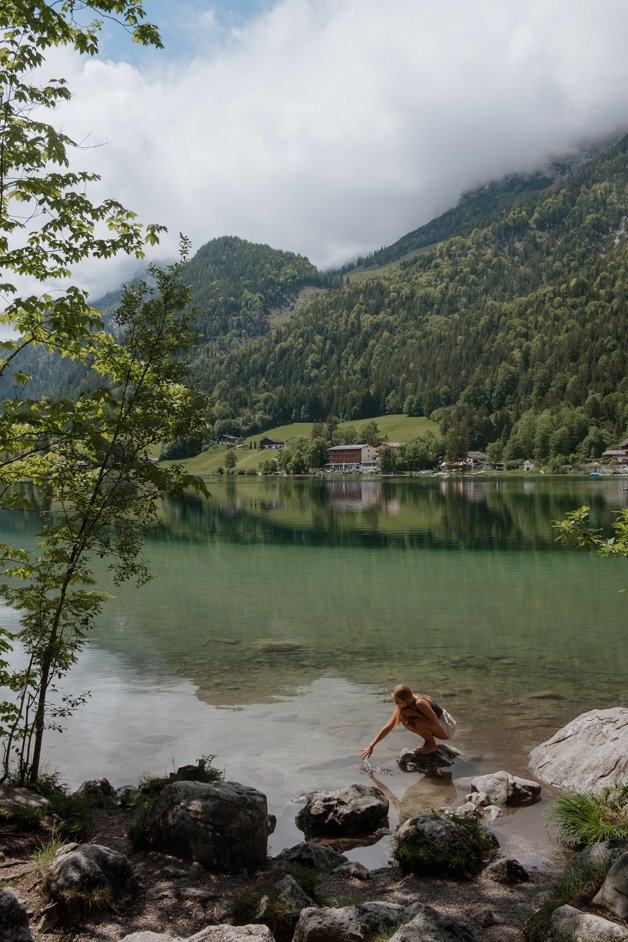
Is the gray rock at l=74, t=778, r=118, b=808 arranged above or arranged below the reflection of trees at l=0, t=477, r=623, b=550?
above

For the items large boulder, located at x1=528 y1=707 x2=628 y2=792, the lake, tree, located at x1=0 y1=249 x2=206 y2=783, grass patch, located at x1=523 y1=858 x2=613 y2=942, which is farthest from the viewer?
the lake

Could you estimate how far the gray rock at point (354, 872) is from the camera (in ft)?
29.4

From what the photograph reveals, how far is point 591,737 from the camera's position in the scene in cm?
1308

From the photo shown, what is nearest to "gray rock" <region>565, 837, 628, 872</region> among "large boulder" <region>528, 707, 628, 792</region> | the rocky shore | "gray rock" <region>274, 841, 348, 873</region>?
the rocky shore

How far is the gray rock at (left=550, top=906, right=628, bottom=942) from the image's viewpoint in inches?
234

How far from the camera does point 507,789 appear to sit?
1209cm

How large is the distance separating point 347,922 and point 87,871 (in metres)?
2.79

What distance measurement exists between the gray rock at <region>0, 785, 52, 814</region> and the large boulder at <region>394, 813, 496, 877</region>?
4918mm

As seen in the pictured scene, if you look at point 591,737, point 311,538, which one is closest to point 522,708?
point 591,737

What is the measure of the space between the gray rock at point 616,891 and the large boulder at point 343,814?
4937 mm

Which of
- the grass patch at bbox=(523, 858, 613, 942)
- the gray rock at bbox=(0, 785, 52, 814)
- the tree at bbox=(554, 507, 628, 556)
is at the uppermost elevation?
the tree at bbox=(554, 507, 628, 556)

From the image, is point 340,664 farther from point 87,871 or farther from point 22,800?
point 87,871

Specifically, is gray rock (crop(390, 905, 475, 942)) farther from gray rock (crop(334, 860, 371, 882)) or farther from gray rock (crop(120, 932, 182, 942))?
gray rock (crop(334, 860, 371, 882))

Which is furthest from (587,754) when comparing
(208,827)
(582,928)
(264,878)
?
(208,827)
